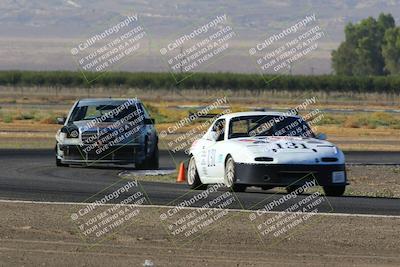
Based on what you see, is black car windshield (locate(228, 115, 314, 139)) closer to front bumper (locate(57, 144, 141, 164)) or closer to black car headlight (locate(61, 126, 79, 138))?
front bumper (locate(57, 144, 141, 164))

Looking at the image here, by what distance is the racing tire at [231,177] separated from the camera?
1934 centimetres

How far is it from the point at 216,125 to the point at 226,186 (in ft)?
5.37

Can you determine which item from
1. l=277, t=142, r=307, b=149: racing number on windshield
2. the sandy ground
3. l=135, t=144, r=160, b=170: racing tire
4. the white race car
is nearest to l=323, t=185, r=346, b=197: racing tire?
the white race car

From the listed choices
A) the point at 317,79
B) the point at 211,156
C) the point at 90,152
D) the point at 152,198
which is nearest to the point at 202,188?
the point at 211,156

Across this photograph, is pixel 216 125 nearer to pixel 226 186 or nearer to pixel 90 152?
pixel 226 186

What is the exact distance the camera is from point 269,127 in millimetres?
20422

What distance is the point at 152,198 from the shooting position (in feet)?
61.4

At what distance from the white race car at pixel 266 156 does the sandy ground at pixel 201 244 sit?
8.48 ft

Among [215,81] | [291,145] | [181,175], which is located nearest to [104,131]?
[181,175]

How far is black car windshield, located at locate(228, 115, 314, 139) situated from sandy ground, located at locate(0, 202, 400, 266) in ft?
13.4

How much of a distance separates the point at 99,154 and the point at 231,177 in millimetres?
7138

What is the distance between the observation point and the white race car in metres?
18.9

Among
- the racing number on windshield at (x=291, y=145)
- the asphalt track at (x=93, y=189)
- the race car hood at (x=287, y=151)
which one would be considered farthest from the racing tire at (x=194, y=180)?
the racing number on windshield at (x=291, y=145)

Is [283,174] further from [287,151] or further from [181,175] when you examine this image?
[181,175]
